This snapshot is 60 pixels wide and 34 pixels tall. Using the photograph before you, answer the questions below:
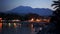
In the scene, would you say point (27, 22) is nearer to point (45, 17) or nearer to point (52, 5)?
point (45, 17)

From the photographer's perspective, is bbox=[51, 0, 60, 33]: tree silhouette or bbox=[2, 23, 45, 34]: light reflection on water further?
bbox=[2, 23, 45, 34]: light reflection on water

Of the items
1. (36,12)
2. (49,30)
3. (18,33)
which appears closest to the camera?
(49,30)

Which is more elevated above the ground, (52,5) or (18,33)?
(52,5)

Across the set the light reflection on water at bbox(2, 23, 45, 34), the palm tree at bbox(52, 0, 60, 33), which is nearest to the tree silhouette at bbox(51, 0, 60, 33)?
the palm tree at bbox(52, 0, 60, 33)

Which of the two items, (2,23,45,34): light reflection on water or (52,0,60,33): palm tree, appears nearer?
(52,0,60,33): palm tree

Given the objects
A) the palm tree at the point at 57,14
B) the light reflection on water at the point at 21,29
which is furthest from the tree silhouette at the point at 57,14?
the light reflection on water at the point at 21,29

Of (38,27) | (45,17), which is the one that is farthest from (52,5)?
(38,27)

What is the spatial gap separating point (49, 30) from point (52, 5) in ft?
1.98

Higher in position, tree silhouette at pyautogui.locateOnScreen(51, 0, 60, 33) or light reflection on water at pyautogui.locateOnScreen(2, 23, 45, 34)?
tree silhouette at pyautogui.locateOnScreen(51, 0, 60, 33)

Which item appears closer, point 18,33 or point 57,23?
point 57,23

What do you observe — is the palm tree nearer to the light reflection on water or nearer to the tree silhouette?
the tree silhouette

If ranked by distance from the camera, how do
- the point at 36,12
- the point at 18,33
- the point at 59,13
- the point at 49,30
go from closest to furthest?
the point at 59,13 → the point at 49,30 → the point at 36,12 → the point at 18,33

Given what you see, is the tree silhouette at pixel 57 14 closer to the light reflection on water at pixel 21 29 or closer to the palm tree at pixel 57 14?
the palm tree at pixel 57 14

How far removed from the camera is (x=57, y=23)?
419cm
